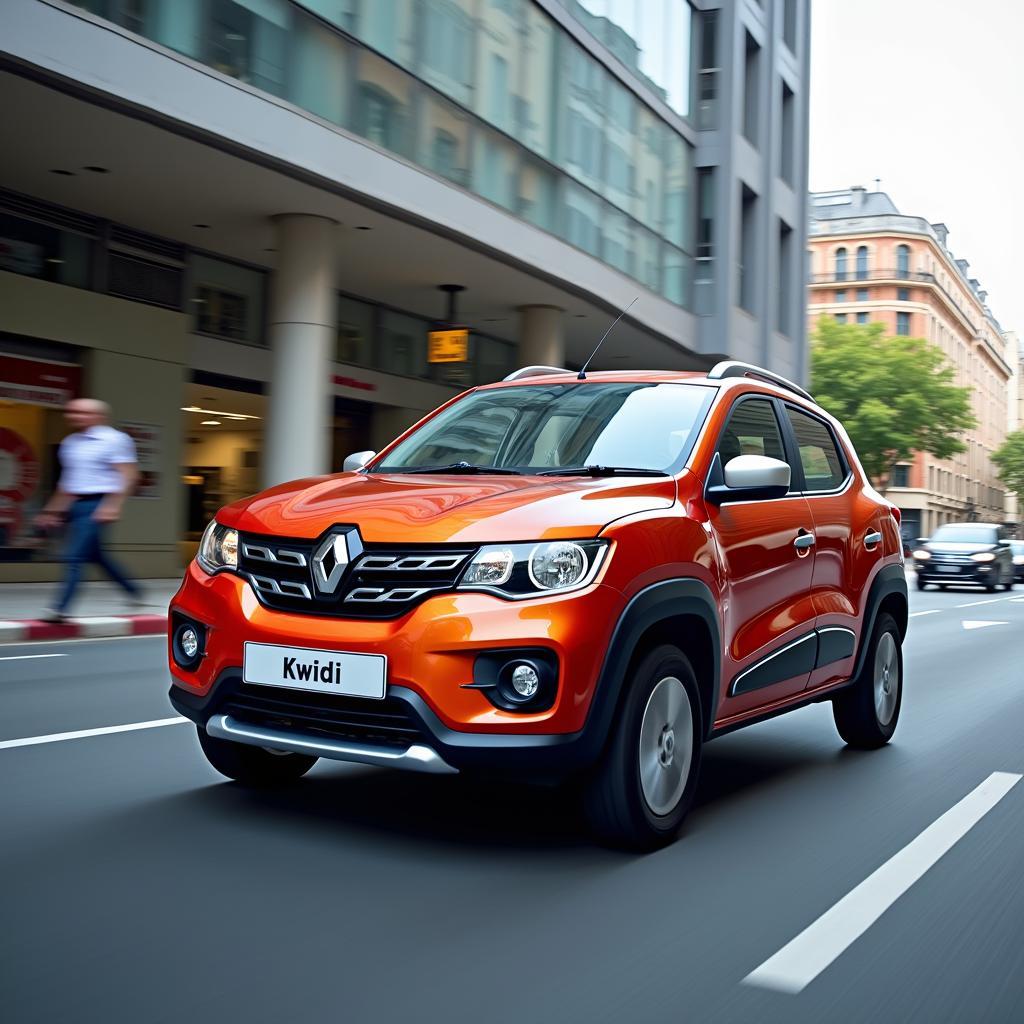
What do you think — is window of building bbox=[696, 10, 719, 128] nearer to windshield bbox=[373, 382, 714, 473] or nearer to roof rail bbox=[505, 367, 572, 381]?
roof rail bbox=[505, 367, 572, 381]

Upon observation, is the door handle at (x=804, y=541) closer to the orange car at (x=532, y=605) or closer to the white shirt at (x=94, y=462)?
the orange car at (x=532, y=605)

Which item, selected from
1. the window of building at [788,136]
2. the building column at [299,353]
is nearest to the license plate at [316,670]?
the building column at [299,353]

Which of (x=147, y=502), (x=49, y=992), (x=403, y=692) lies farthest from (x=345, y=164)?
(x=49, y=992)

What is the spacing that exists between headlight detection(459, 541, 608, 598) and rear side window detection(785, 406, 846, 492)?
209 cm

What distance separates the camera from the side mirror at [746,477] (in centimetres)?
471

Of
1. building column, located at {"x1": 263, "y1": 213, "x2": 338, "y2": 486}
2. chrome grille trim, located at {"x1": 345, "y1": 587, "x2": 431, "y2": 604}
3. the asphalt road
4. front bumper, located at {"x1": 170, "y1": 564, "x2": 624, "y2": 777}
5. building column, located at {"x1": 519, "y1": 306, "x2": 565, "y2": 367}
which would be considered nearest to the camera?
the asphalt road

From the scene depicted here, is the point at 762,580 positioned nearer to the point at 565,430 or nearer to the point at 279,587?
the point at 565,430

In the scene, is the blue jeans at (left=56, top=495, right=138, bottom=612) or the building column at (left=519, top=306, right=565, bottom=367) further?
the building column at (left=519, top=306, right=565, bottom=367)

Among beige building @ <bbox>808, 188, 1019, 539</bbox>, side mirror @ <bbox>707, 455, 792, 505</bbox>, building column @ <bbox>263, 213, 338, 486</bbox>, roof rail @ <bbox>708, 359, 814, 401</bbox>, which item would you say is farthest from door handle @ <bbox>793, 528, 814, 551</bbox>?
beige building @ <bbox>808, 188, 1019, 539</bbox>

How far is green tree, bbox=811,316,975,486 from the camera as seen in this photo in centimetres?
5084

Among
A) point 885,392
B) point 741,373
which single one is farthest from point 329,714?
point 885,392

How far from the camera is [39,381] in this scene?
16062 mm

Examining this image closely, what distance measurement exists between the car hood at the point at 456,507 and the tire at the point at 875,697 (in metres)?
2.32

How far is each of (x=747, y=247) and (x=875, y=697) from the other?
23924 mm
